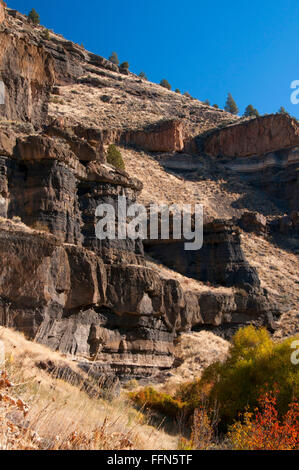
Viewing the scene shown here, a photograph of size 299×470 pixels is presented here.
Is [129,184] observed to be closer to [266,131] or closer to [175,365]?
[175,365]

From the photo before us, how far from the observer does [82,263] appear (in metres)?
20.8

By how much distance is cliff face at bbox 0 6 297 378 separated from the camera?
18109 mm

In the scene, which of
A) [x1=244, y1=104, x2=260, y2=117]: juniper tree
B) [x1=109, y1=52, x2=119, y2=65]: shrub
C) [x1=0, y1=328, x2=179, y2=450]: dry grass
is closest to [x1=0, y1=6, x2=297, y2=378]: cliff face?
[x1=0, y1=328, x2=179, y2=450]: dry grass

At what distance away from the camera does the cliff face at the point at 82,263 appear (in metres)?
18.1

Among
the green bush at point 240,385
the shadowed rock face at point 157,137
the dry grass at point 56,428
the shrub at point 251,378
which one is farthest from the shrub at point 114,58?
the dry grass at point 56,428

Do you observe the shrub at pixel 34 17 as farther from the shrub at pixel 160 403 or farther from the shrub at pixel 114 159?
the shrub at pixel 160 403

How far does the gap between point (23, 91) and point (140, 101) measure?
171 ft

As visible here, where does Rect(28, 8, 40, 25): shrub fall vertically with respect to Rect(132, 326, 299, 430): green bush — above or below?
above

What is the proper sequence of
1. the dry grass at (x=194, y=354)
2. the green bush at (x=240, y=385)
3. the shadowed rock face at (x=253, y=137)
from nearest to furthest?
the green bush at (x=240, y=385)
the dry grass at (x=194, y=354)
the shadowed rock face at (x=253, y=137)

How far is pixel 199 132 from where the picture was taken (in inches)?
2803

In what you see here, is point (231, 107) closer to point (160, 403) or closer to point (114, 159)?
point (114, 159)

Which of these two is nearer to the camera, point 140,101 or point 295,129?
point 295,129

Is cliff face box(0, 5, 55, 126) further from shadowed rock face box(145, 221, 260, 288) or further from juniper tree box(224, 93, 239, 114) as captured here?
juniper tree box(224, 93, 239, 114)

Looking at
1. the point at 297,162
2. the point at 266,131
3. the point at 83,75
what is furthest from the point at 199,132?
the point at 83,75
